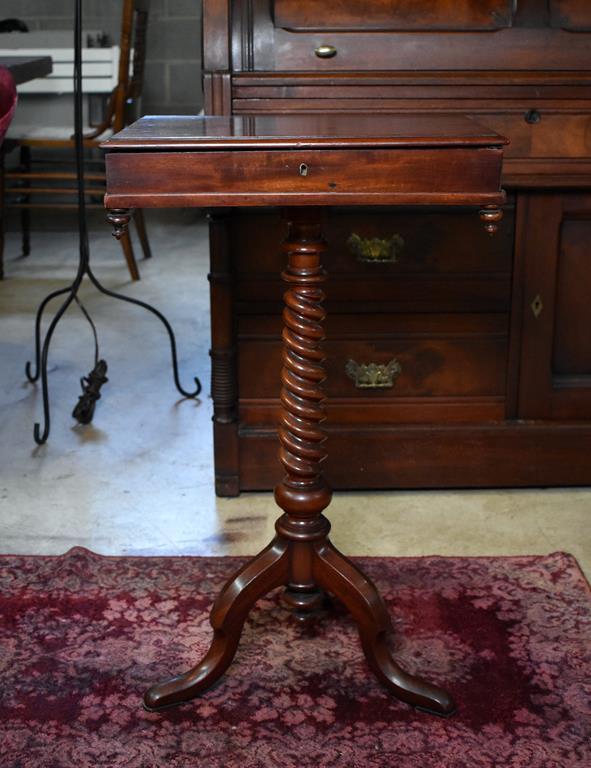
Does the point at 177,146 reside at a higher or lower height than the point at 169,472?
higher

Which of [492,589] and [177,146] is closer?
[177,146]

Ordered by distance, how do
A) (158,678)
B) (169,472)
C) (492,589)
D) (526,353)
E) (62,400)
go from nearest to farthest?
(158,678) → (492,589) → (526,353) → (169,472) → (62,400)

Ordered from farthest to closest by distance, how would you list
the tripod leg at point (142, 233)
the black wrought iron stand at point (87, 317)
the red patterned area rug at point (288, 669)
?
the tripod leg at point (142, 233) < the black wrought iron stand at point (87, 317) < the red patterned area rug at point (288, 669)

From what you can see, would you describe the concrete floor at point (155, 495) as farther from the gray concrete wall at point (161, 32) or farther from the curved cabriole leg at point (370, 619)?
the gray concrete wall at point (161, 32)

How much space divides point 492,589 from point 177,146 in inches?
43.0

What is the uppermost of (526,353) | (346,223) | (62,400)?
(346,223)

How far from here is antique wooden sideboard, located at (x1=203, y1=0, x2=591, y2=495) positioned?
8.14ft

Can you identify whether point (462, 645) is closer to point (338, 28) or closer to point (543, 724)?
point (543, 724)

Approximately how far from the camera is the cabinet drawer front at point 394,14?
Result: 8.14 ft

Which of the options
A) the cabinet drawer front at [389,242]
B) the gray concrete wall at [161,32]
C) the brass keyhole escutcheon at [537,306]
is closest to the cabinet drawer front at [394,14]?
the cabinet drawer front at [389,242]

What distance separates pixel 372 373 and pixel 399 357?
2.8 inches

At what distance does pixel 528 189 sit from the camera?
2.57m

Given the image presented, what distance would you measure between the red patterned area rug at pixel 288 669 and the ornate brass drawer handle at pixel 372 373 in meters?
0.48

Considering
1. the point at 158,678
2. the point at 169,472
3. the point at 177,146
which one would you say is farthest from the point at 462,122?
the point at 169,472
